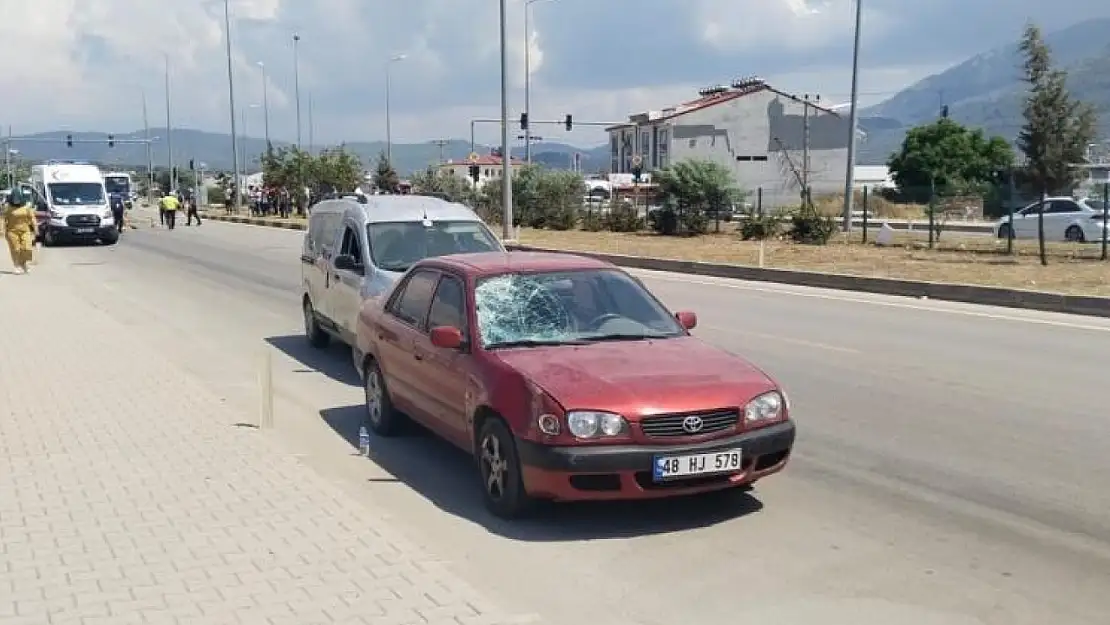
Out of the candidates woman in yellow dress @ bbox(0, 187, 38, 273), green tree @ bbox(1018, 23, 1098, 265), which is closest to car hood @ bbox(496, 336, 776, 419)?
woman in yellow dress @ bbox(0, 187, 38, 273)

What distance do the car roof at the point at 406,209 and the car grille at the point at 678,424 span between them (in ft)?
21.0

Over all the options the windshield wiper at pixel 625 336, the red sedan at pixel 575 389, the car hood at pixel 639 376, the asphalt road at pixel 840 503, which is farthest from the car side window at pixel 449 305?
the asphalt road at pixel 840 503

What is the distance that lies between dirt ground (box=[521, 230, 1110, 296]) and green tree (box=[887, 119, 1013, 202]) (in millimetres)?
39488

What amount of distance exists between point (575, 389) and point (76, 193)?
34.2m

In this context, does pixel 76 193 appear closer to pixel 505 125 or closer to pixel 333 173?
pixel 505 125

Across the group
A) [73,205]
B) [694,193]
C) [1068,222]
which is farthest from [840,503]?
[73,205]

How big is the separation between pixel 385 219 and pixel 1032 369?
6586 millimetres

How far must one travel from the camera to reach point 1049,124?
2550 cm

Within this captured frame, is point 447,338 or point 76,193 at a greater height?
Result: point 76,193

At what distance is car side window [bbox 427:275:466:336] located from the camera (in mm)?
7456

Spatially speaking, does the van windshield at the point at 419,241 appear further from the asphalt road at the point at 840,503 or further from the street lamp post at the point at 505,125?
the street lamp post at the point at 505,125

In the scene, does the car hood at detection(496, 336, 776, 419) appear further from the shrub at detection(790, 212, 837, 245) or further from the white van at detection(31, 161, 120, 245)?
the white van at detection(31, 161, 120, 245)

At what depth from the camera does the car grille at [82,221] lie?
35.4 meters

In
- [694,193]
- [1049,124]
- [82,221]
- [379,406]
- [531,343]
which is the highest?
[1049,124]
